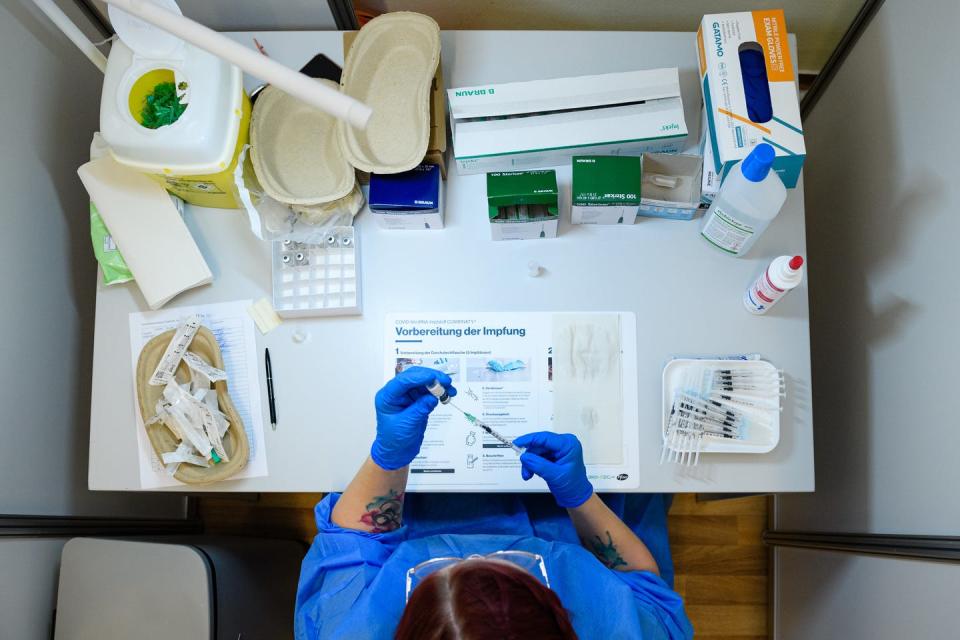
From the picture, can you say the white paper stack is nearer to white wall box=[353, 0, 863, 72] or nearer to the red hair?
white wall box=[353, 0, 863, 72]

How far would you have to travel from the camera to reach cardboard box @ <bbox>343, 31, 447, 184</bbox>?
3.31 feet

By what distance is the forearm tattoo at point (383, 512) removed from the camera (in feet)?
3.18

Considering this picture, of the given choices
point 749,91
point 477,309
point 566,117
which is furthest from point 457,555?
point 749,91

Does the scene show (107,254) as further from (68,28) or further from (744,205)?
(744,205)

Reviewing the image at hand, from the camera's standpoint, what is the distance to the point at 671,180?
102 centimetres

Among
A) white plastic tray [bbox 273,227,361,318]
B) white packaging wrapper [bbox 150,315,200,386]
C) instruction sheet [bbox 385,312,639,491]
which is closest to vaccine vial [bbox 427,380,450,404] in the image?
instruction sheet [bbox 385,312,639,491]

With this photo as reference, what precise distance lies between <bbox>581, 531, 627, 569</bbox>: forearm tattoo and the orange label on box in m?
0.77

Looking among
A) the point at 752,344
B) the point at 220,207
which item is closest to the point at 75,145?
the point at 220,207

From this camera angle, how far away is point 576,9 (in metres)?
1.25

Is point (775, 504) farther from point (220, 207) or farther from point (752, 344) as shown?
point (220, 207)

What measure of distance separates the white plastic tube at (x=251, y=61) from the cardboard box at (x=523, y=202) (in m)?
0.28

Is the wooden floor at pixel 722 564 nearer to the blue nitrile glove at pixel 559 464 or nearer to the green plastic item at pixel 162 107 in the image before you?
the blue nitrile glove at pixel 559 464

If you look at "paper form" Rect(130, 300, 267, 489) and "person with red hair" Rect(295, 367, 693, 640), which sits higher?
"paper form" Rect(130, 300, 267, 489)

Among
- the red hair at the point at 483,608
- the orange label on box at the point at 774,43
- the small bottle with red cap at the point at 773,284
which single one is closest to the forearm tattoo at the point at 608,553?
the red hair at the point at 483,608
